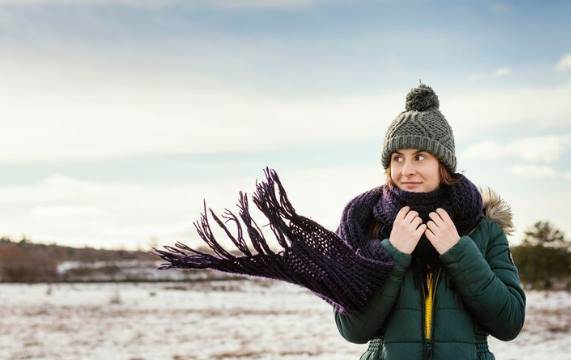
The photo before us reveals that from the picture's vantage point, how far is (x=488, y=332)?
2293 millimetres

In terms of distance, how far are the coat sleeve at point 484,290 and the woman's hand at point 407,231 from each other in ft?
0.34

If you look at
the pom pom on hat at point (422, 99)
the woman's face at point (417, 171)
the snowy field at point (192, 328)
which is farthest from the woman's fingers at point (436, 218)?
the snowy field at point (192, 328)

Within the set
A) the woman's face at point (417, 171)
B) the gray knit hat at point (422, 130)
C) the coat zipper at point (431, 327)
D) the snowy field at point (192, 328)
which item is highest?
the gray knit hat at point (422, 130)

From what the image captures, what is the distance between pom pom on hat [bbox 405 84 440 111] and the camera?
2447mm

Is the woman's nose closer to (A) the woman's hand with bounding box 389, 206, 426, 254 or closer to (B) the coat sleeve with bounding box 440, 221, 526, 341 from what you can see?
(A) the woman's hand with bounding box 389, 206, 426, 254

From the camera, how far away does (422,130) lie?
2340 mm

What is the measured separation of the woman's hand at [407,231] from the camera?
222cm

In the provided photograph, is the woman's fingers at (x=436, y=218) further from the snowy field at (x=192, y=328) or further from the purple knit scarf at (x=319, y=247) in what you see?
the snowy field at (x=192, y=328)

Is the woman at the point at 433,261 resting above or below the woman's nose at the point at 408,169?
below

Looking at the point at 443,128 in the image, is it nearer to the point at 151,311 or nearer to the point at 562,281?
the point at 151,311

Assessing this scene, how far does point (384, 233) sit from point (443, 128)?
0.42 metres

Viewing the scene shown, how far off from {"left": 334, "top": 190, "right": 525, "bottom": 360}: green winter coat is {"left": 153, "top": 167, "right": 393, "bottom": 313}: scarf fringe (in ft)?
0.20

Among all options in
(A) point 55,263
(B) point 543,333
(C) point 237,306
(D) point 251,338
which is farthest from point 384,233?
(A) point 55,263

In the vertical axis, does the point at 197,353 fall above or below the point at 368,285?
below
